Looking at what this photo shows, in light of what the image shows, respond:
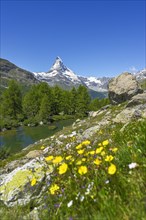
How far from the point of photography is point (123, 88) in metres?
49.5

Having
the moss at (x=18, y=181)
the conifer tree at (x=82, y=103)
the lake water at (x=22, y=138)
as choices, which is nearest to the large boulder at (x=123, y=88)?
the lake water at (x=22, y=138)

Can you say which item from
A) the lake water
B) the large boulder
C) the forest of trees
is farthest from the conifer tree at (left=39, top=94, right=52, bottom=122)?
the large boulder

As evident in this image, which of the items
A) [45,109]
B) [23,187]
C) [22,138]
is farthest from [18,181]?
[45,109]

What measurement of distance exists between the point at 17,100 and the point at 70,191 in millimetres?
94285

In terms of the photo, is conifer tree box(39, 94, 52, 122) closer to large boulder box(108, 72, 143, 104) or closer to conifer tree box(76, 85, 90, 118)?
conifer tree box(76, 85, 90, 118)

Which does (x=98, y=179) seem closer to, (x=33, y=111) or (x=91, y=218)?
(x=91, y=218)

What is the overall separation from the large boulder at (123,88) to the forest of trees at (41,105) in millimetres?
34459

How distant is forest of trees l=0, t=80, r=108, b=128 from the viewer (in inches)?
3479

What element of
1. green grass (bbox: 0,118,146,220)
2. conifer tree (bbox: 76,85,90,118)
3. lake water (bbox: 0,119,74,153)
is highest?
A: green grass (bbox: 0,118,146,220)

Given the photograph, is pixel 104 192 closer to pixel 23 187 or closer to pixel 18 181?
pixel 23 187

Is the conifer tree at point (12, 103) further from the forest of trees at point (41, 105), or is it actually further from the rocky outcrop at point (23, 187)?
the rocky outcrop at point (23, 187)

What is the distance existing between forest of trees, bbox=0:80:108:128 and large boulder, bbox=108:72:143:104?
34459 millimetres

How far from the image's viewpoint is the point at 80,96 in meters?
106

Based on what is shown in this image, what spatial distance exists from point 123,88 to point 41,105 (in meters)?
48.7
